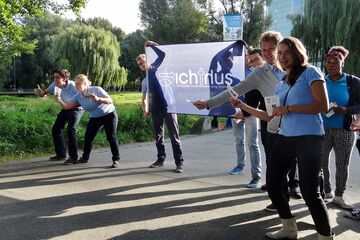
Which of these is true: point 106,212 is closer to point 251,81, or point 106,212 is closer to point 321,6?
point 251,81

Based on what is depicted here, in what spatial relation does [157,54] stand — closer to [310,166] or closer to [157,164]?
[157,164]

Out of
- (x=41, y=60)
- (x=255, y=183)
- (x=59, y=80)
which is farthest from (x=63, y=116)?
(x=41, y=60)

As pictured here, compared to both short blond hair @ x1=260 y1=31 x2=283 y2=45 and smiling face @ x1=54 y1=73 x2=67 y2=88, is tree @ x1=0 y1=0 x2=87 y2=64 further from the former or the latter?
short blond hair @ x1=260 y1=31 x2=283 y2=45

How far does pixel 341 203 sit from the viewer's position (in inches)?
213

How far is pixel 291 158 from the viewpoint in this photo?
3.91 m

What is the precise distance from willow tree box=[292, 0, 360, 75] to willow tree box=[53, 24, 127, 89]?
53.3ft

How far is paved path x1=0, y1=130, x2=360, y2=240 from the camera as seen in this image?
4.52 meters

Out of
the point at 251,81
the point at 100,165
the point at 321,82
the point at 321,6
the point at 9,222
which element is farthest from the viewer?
the point at 321,6

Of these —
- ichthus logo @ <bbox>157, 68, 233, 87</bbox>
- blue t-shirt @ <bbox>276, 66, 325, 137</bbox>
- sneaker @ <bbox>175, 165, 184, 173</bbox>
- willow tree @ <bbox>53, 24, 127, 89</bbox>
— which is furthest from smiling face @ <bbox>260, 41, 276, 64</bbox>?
willow tree @ <bbox>53, 24, 127, 89</bbox>

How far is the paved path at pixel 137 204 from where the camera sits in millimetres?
4516

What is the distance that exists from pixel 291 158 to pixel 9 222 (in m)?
2.95

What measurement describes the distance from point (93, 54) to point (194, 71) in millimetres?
32524

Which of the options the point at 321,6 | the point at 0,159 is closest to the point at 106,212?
the point at 0,159

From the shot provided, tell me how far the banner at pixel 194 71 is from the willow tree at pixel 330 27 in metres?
20.7
